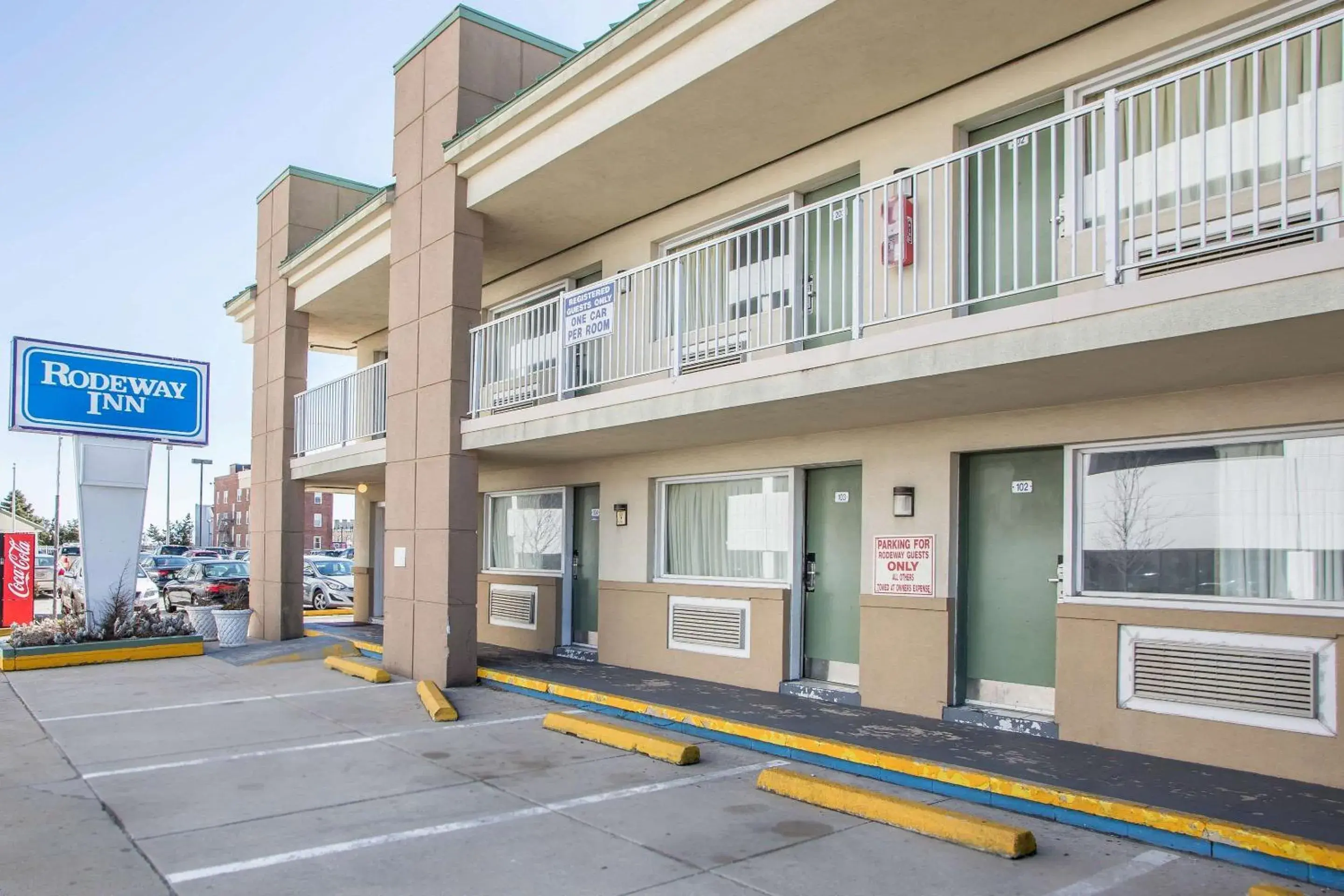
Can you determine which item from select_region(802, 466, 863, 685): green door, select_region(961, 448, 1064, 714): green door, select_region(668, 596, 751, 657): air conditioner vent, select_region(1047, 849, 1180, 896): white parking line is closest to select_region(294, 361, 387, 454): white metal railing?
select_region(668, 596, 751, 657): air conditioner vent

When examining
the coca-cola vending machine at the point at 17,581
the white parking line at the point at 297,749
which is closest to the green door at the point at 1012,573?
the white parking line at the point at 297,749

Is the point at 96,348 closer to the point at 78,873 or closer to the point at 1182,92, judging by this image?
the point at 78,873

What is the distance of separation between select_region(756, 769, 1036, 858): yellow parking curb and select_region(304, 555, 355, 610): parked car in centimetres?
2072

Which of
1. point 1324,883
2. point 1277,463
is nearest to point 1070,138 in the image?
point 1277,463

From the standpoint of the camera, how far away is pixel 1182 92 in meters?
7.30

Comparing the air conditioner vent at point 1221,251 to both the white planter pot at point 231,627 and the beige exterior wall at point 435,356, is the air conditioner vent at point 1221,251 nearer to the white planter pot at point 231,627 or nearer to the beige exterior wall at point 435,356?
the beige exterior wall at point 435,356

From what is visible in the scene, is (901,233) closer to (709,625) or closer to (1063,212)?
(1063,212)

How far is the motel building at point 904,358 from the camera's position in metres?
6.38

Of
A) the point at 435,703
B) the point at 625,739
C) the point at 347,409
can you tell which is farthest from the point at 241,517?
the point at 625,739

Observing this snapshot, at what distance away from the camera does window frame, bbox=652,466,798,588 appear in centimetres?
1023

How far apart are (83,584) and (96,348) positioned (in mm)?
3829

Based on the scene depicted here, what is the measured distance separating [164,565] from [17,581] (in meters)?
19.3

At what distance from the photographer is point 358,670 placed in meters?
12.5

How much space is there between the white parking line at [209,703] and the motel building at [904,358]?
973 mm
